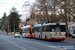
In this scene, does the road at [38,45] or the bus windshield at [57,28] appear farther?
the bus windshield at [57,28]

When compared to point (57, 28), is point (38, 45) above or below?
below

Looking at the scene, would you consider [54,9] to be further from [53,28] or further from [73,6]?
[53,28]

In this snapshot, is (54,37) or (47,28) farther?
(47,28)

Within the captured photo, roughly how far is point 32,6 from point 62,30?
15.9 m

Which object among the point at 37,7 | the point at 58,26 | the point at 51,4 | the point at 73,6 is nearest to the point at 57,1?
the point at 51,4

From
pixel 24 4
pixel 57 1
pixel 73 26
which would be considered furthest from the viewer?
pixel 73 26

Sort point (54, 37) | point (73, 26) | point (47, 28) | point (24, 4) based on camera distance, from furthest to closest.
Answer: point (73, 26) < point (24, 4) < point (47, 28) < point (54, 37)

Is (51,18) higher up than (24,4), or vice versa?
(24,4)

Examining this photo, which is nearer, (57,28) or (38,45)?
(38,45)

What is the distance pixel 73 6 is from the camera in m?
34.2

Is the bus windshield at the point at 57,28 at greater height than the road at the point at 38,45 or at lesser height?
greater

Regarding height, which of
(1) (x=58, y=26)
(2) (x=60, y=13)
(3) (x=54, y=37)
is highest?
(2) (x=60, y=13)

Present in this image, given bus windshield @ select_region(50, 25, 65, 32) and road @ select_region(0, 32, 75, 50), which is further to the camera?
bus windshield @ select_region(50, 25, 65, 32)

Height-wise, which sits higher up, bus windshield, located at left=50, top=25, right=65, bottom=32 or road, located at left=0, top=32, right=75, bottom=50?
bus windshield, located at left=50, top=25, right=65, bottom=32
